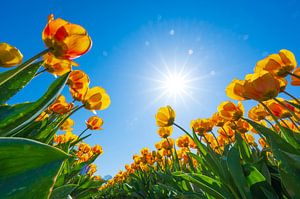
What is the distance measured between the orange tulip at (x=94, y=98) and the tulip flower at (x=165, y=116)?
0.91 metres

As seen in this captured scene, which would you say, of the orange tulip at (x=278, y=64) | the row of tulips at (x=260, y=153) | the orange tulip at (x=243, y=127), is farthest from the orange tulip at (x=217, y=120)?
the orange tulip at (x=278, y=64)

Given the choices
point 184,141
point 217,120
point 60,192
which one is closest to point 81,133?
point 60,192

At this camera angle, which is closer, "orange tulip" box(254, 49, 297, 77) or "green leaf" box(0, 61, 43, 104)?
"green leaf" box(0, 61, 43, 104)

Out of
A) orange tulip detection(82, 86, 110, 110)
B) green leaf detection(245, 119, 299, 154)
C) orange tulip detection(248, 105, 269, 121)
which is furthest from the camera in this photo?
orange tulip detection(248, 105, 269, 121)

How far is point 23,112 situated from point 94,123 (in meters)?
1.83

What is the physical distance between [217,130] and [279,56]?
194 centimetres

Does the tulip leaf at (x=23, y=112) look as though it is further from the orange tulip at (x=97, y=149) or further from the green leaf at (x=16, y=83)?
the orange tulip at (x=97, y=149)

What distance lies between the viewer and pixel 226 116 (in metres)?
2.41

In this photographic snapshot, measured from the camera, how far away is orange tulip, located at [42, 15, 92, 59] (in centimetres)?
123

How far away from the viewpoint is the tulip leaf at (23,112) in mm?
895

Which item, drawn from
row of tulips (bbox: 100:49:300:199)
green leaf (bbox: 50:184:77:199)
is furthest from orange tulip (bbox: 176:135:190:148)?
green leaf (bbox: 50:184:77:199)

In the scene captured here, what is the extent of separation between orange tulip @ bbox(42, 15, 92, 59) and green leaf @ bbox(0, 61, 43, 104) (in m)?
0.13

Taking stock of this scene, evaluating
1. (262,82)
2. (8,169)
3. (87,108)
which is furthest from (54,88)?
(262,82)

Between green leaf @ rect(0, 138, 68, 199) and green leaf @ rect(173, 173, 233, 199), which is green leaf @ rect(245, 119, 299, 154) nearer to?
green leaf @ rect(173, 173, 233, 199)
